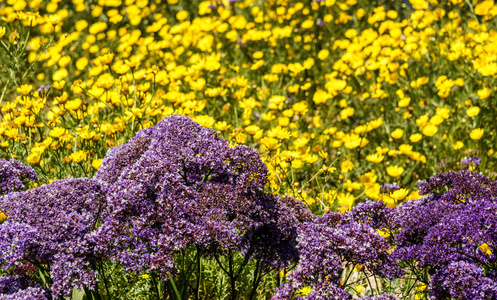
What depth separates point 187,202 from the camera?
6.57 feet

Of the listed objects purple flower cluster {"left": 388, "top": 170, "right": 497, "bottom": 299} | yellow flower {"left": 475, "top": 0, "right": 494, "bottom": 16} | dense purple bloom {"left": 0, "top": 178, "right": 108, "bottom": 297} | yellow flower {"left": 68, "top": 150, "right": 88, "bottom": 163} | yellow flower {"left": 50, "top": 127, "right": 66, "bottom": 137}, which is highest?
yellow flower {"left": 475, "top": 0, "right": 494, "bottom": 16}

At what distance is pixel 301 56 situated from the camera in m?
7.20

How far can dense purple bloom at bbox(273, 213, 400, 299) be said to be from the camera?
1.92 m

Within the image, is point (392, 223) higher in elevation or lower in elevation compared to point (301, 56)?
lower

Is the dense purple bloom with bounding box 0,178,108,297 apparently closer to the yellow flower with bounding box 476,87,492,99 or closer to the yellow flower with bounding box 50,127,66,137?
the yellow flower with bounding box 50,127,66,137

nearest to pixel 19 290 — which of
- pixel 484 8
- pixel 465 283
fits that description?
pixel 465 283

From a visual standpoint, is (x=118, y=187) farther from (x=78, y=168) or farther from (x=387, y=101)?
(x=387, y=101)

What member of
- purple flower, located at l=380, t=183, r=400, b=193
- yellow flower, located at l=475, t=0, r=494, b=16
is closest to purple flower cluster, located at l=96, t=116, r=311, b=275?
purple flower, located at l=380, t=183, r=400, b=193

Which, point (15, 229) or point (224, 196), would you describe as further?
point (224, 196)

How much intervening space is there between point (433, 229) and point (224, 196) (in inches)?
33.9

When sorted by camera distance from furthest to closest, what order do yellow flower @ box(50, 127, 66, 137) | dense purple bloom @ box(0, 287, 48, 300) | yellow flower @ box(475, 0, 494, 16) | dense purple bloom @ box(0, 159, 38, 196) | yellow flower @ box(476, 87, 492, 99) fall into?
yellow flower @ box(475, 0, 494, 16) → yellow flower @ box(476, 87, 492, 99) → yellow flower @ box(50, 127, 66, 137) → dense purple bloom @ box(0, 159, 38, 196) → dense purple bloom @ box(0, 287, 48, 300)

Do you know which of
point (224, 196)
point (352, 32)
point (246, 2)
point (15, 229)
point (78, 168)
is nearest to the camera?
point (15, 229)

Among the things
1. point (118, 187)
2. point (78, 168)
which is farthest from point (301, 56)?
point (118, 187)

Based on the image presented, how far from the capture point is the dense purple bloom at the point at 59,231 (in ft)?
6.16
